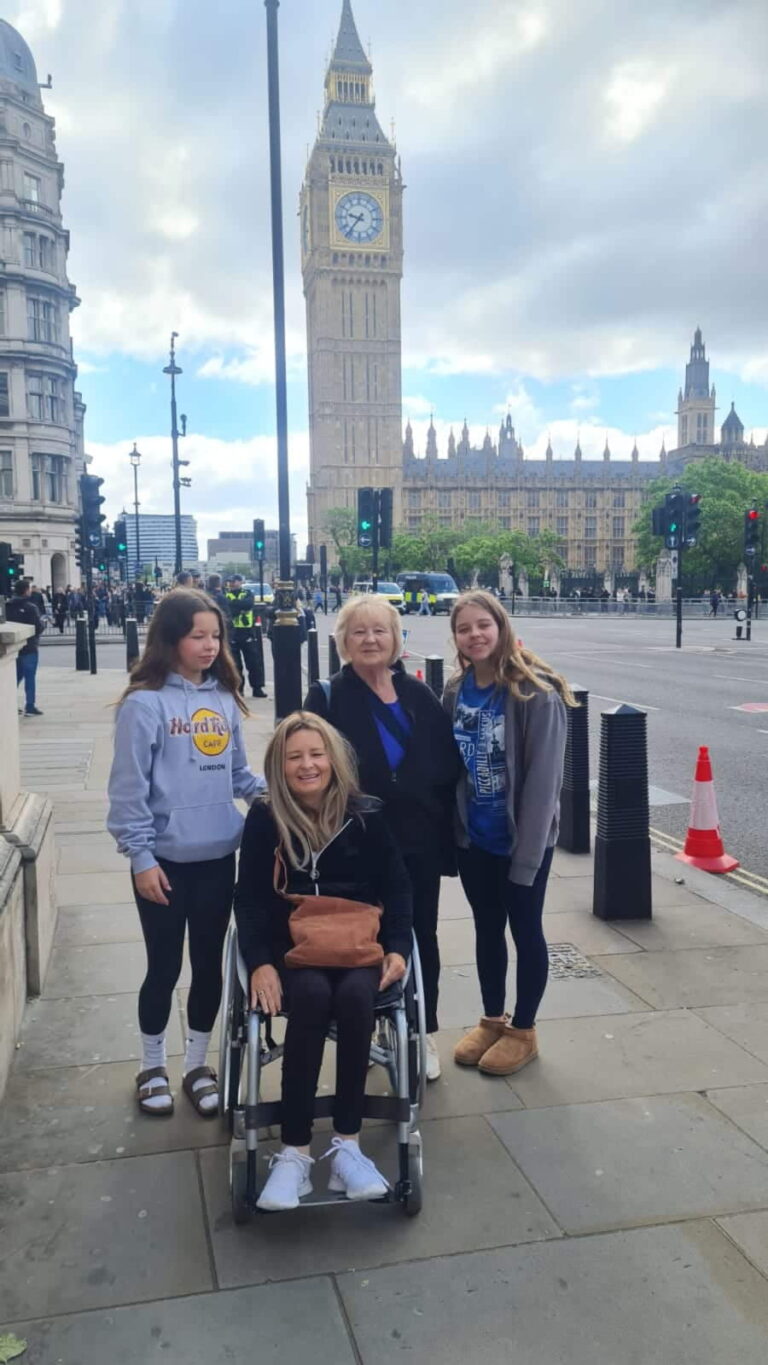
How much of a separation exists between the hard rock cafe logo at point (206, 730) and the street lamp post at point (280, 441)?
7663 mm

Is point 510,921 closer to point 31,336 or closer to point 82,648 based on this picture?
point 82,648

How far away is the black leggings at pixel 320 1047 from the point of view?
3.01 meters

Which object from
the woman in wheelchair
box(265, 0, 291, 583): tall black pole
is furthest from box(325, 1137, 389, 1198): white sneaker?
box(265, 0, 291, 583): tall black pole

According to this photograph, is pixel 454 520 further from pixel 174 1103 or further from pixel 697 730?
pixel 174 1103

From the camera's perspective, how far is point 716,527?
7138 centimetres

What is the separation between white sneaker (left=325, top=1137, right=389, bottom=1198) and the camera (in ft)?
9.64

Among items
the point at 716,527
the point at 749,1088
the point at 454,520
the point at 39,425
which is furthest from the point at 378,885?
the point at 454,520

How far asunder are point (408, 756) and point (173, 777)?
0.84 m

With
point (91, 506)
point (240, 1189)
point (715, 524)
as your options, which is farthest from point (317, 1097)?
point (715, 524)

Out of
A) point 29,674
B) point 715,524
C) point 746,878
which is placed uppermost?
point 715,524

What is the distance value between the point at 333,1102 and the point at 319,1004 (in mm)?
333

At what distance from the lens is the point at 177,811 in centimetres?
357

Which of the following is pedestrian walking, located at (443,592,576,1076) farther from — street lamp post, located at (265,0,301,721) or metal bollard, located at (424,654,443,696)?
street lamp post, located at (265,0,301,721)

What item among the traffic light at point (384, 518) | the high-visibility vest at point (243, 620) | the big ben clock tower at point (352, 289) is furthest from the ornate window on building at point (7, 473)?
the big ben clock tower at point (352, 289)
